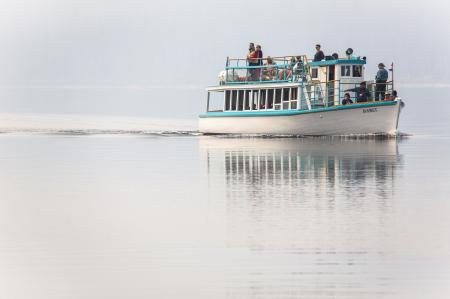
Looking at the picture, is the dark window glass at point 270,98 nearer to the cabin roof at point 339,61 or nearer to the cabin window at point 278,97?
the cabin window at point 278,97

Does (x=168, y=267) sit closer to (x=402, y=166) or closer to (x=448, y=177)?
(x=448, y=177)

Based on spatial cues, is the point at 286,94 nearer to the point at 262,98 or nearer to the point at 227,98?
the point at 262,98

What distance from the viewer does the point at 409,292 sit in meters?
22.3

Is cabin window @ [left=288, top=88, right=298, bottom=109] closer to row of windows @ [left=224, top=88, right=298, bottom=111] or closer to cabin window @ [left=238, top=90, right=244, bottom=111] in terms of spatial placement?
row of windows @ [left=224, top=88, right=298, bottom=111]

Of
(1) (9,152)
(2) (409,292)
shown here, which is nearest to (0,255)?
(2) (409,292)

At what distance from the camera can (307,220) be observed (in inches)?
1215

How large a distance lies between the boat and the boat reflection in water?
980cm

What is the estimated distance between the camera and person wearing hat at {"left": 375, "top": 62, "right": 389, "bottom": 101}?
64519mm

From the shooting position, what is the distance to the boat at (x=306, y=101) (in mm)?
64312

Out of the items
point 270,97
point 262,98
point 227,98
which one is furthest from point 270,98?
point 227,98

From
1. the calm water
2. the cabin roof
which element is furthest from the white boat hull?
the calm water

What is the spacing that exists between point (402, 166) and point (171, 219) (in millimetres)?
18145

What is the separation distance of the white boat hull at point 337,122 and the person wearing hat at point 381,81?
1303 millimetres

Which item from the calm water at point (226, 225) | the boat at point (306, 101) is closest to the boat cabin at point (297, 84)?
the boat at point (306, 101)
